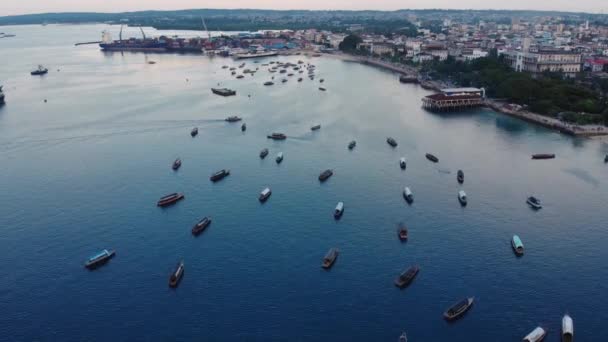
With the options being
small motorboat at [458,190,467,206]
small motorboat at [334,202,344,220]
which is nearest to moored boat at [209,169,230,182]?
small motorboat at [334,202,344,220]

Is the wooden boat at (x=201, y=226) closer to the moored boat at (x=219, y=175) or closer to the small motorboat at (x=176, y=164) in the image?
the moored boat at (x=219, y=175)

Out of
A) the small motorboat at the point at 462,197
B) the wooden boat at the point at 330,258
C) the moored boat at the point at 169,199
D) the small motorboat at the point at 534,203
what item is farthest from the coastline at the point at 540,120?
the moored boat at the point at 169,199

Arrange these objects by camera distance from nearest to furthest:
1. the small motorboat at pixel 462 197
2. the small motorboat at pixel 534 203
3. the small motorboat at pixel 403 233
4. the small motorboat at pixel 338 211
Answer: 1. the small motorboat at pixel 403 233
2. the small motorboat at pixel 338 211
3. the small motorboat at pixel 534 203
4. the small motorboat at pixel 462 197

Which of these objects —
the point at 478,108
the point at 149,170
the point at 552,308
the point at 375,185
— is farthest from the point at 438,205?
the point at 478,108

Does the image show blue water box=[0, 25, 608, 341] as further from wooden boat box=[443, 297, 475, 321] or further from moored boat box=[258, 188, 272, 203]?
moored boat box=[258, 188, 272, 203]

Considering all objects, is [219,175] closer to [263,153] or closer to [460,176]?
[263,153]

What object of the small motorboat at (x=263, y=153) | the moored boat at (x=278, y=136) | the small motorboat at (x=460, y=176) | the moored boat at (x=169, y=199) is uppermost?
the moored boat at (x=278, y=136)

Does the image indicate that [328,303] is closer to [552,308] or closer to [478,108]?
[552,308]
